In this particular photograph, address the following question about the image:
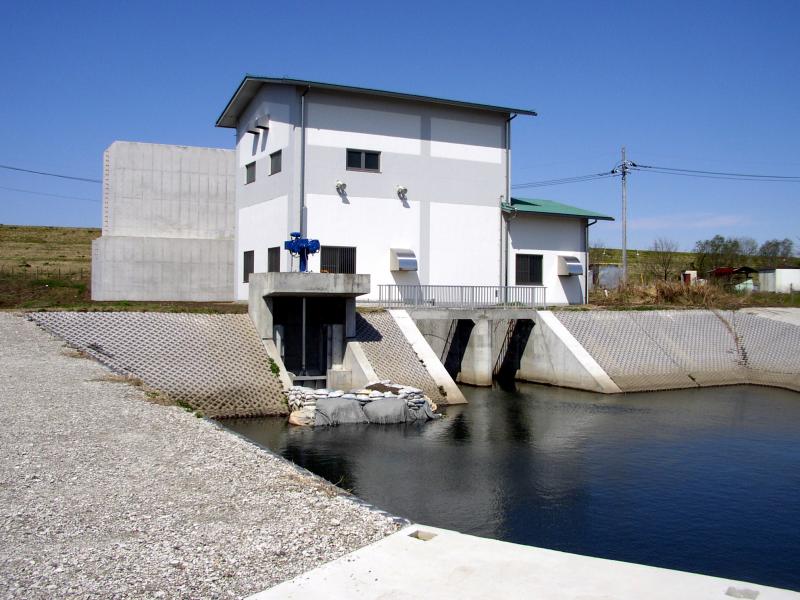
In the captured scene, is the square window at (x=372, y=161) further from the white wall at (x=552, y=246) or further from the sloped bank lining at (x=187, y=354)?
the sloped bank lining at (x=187, y=354)

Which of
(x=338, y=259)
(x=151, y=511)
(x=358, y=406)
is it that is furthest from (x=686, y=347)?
(x=151, y=511)

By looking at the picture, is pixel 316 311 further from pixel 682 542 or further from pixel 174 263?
pixel 682 542

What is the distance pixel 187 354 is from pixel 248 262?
954 centimetres

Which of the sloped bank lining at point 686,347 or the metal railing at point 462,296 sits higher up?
the metal railing at point 462,296

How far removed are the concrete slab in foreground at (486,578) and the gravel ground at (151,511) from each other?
341mm

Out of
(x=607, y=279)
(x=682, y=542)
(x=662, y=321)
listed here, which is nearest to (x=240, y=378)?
(x=682, y=542)

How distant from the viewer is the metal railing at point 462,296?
92.0ft

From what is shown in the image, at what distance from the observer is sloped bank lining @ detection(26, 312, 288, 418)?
1914cm

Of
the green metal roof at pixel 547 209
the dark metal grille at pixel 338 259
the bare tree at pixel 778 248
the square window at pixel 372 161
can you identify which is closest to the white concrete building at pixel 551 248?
the green metal roof at pixel 547 209

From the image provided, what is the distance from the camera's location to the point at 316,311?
2408 cm

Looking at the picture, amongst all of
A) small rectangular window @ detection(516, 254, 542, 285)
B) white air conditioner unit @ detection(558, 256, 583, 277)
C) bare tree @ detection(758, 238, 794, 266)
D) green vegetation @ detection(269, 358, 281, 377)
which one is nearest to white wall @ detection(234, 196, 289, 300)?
green vegetation @ detection(269, 358, 281, 377)

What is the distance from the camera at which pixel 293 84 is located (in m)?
26.3

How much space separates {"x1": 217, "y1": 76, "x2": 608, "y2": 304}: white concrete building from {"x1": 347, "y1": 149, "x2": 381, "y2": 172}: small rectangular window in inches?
1.6

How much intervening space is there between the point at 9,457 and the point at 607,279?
124 ft
